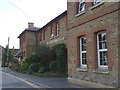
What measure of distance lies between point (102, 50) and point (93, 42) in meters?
0.97

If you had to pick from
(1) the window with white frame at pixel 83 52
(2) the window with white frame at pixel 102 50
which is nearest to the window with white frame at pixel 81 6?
(1) the window with white frame at pixel 83 52

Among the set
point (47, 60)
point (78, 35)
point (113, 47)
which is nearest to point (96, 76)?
point (113, 47)

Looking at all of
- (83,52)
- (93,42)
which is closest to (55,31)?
(83,52)

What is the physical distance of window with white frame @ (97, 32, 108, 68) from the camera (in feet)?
47.9

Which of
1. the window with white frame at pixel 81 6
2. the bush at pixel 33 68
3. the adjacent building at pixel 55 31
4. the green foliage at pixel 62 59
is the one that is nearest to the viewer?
the window with white frame at pixel 81 6

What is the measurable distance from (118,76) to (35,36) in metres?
32.1

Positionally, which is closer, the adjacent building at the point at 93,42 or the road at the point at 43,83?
the adjacent building at the point at 93,42

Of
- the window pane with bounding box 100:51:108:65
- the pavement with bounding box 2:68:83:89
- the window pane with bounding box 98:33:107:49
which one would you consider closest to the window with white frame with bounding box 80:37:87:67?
the pavement with bounding box 2:68:83:89

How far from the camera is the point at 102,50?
14.8 metres

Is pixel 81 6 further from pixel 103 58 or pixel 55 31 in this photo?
pixel 55 31

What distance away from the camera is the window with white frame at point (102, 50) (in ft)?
47.9

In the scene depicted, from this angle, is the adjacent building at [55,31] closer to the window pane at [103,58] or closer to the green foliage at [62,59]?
the green foliage at [62,59]

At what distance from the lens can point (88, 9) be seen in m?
16.4

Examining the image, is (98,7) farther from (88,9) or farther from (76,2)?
(76,2)
